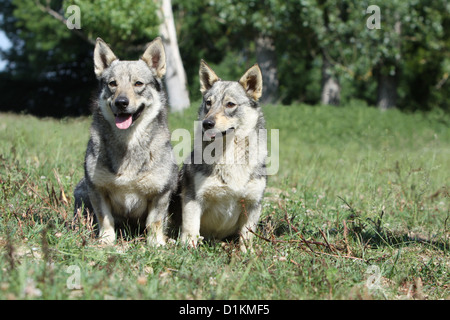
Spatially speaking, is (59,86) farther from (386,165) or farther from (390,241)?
(390,241)

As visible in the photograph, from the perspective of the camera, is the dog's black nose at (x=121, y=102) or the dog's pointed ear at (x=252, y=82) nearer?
the dog's black nose at (x=121, y=102)

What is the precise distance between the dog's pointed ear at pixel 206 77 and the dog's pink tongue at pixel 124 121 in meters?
1.09

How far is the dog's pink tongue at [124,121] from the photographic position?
14.2 feet

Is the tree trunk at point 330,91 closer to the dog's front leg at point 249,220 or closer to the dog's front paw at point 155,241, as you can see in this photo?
the dog's front leg at point 249,220

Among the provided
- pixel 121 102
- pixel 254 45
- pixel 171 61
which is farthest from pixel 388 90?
pixel 121 102

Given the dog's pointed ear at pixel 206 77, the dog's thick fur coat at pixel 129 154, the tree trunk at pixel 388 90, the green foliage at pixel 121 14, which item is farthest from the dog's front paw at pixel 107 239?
the tree trunk at pixel 388 90

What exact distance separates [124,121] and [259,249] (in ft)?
5.91

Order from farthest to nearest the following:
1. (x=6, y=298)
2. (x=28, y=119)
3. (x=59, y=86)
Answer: (x=59, y=86)
(x=28, y=119)
(x=6, y=298)

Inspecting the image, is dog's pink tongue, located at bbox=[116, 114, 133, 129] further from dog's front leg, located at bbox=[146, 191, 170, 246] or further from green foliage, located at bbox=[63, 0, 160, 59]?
green foliage, located at bbox=[63, 0, 160, 59]

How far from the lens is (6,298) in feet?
9.05

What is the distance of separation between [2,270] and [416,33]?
1928cm

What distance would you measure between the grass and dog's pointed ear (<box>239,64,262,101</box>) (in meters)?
1.37

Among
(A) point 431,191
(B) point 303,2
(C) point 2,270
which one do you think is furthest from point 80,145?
(B) point 303,2

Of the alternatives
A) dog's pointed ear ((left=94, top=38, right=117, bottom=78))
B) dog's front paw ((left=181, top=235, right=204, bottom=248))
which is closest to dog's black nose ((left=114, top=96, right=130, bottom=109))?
dog's pointed ear ((left=94, top=38, right=117, bottom=78))
